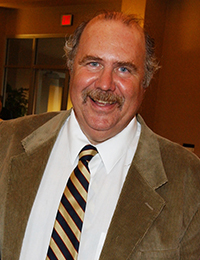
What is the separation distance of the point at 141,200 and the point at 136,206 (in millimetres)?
31

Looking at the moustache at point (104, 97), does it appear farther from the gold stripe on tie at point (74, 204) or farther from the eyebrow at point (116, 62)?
the gold stripe on tie at point (74, 204)

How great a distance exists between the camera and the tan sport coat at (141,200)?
4.76 feet

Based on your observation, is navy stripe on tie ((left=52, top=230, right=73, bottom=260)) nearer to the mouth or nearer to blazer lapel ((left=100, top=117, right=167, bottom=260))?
blazer lapel ((left=100, top=117, right=167, bottom=260))

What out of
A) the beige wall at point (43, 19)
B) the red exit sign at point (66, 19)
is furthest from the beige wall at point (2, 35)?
the red exit sign at point (66, 19)

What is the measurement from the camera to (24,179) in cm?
158

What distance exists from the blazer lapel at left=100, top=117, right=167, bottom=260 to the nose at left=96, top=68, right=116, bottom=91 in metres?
0.31

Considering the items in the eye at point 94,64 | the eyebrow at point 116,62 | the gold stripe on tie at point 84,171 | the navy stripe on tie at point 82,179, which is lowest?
the navy stripe on tie at point 82,179

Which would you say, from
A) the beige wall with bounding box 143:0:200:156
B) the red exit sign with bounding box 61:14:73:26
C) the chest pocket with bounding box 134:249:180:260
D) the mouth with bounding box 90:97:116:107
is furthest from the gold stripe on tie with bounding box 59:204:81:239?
the red exit sign with bounding box 61:14:73:26

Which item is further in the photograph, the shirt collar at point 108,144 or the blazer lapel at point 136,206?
the shirt collar at point 108,144

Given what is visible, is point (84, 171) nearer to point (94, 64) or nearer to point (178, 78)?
point (94, 64)

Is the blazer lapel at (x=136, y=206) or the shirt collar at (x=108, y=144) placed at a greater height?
the shirt collar at (x=108, y=144)

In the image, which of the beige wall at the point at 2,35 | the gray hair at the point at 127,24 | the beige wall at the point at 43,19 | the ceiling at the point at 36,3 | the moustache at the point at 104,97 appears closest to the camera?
the moustache at the point at 104,97

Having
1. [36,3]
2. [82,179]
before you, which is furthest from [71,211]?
[36,3]

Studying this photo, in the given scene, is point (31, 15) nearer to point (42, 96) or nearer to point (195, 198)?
point (42, 96)
